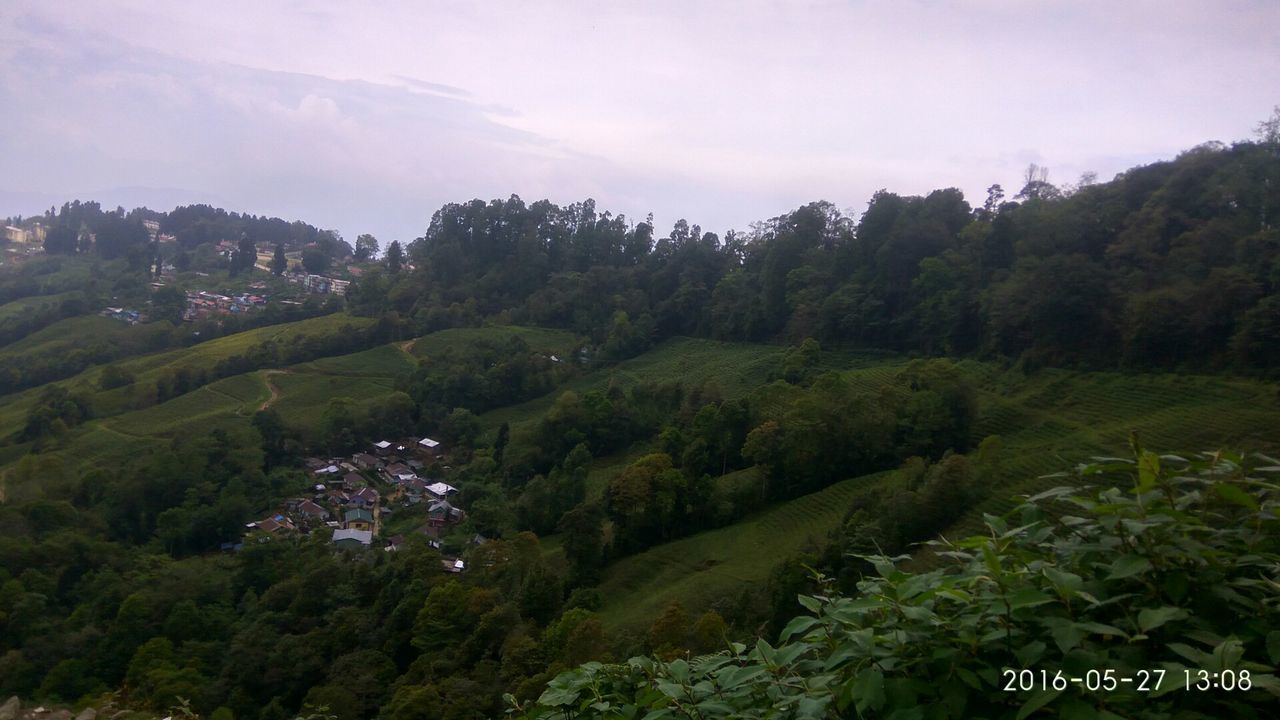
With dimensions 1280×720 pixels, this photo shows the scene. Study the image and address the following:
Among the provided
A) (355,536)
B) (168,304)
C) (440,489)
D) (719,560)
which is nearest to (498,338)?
(440,489)

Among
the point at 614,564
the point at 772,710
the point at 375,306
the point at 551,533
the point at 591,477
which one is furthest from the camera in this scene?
the point at 375,306

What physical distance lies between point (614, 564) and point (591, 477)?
490cm

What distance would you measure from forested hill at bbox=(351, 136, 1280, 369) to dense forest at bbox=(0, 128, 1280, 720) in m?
0.10

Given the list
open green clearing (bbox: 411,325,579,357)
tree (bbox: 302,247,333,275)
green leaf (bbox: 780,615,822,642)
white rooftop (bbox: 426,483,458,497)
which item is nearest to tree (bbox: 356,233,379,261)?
tree (bbox: 302,247,333,275)

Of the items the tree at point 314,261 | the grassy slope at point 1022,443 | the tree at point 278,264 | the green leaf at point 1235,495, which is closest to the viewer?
the green leaf at point 1235,495

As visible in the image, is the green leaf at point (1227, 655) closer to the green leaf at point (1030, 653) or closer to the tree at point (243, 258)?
the green leaf at point (1030, 653)

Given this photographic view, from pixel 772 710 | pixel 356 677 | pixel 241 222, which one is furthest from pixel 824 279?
pixel 241 222

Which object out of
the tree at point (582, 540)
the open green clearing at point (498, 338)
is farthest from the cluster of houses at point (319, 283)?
the tree at point (582, 540)

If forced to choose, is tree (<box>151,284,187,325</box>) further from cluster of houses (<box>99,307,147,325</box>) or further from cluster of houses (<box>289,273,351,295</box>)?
cluster of houses (<box>289,273,351,295</box>)

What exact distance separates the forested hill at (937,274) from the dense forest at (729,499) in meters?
0.10

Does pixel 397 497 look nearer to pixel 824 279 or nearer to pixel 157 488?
pixel 157 488

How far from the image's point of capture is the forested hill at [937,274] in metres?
17.1

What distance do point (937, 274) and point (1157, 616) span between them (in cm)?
2388

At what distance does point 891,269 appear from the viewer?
2528cm
